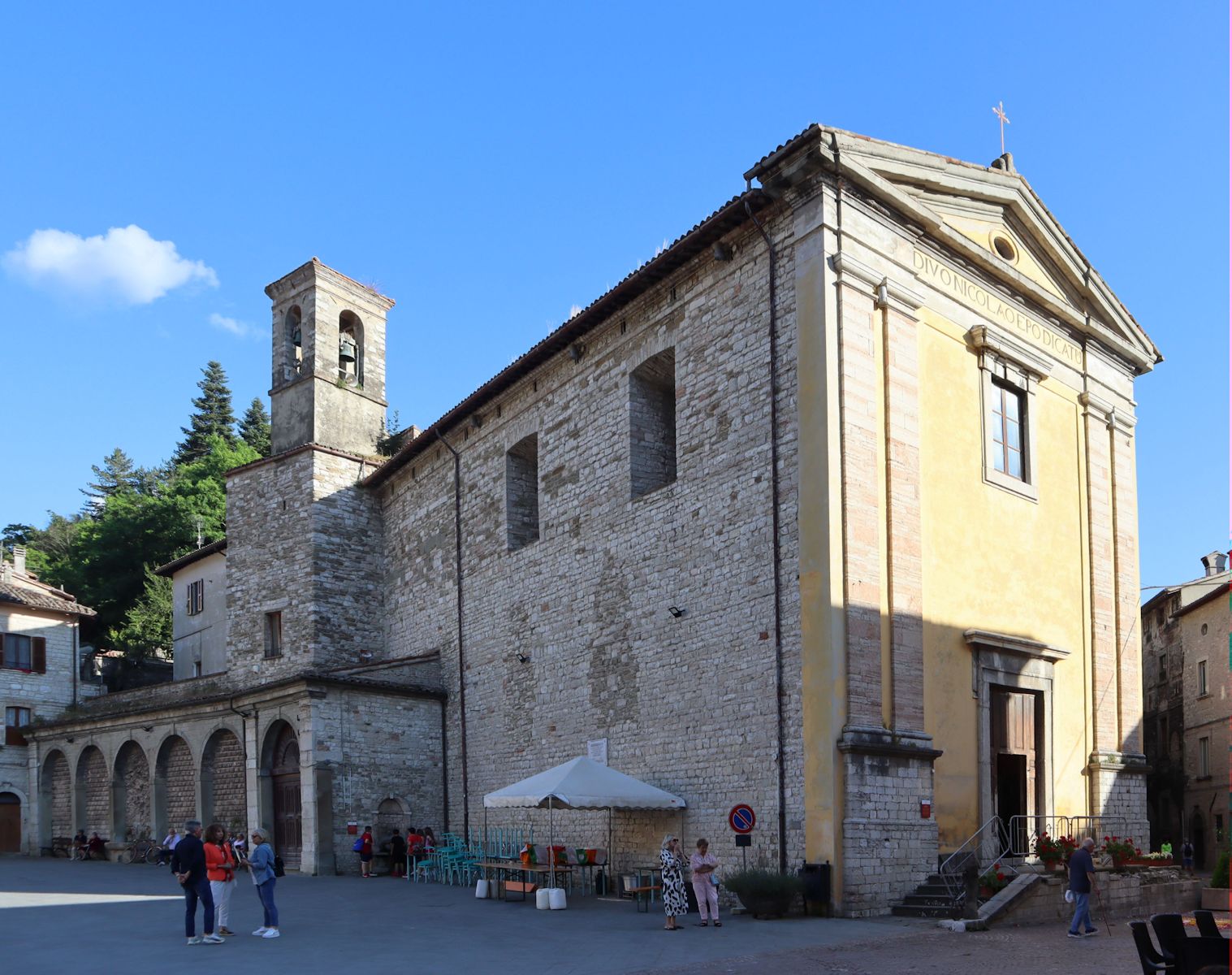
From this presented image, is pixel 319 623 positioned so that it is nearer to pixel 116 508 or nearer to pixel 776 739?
pixel 776 739

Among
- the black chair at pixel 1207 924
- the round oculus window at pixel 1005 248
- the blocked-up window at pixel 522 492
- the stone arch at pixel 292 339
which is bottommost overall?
the black chair at pixel 1207 924

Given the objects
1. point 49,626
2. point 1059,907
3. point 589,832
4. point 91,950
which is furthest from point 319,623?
point 1059,907

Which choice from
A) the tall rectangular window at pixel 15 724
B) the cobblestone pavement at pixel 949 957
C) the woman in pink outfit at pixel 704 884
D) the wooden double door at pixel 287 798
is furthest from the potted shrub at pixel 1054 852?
the tall rectangular window at pixel 15 724

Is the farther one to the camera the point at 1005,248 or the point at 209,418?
the point at 209,418

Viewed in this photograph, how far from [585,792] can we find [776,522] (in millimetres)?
4571

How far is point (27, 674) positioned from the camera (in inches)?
1355

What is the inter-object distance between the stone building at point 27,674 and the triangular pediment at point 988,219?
26.5 m

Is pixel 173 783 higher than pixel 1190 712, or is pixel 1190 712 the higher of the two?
pixel 1190 712

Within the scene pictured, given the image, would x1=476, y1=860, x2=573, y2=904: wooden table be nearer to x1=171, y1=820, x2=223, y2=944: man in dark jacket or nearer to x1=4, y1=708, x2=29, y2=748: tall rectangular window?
x1=171, y1=820, x2=223, y2=944: man in dark jacket

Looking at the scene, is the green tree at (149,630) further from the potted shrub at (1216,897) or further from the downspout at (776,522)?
the potted shrub at (1216,897)

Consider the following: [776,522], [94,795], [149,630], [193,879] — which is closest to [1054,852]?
[776,522]

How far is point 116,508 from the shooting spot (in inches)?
1929

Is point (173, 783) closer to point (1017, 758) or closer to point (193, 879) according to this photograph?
point (193, 879)

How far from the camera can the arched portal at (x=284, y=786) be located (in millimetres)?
24250
